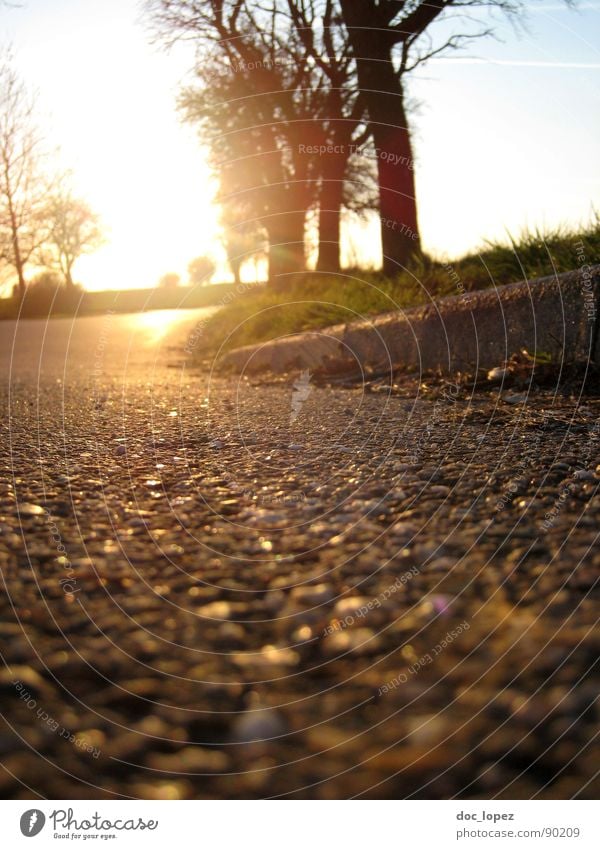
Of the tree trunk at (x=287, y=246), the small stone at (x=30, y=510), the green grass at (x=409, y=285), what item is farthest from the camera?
the tree trunk at (x=287, y=246)

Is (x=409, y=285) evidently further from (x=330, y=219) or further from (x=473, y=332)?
(x=330, y=219)

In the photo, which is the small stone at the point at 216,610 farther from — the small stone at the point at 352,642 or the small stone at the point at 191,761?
the small stone at the point at 191,761

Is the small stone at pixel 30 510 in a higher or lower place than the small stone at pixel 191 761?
higher

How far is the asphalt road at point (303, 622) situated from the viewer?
897 mm

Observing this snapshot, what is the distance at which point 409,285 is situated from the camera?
6875 mm

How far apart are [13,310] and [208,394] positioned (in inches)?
1002

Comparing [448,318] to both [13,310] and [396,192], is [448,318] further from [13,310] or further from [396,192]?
[13,310]

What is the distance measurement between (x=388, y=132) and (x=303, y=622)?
28.3 ft

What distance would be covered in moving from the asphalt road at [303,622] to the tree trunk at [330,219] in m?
7.70

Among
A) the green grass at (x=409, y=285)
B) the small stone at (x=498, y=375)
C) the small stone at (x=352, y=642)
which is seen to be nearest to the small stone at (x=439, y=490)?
the small stone at (x=352, y=642)

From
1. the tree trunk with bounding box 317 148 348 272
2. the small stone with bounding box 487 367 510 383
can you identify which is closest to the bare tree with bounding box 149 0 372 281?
the tree trunk with bounding box 317 148 348 272

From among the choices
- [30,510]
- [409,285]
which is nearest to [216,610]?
[30,510]
